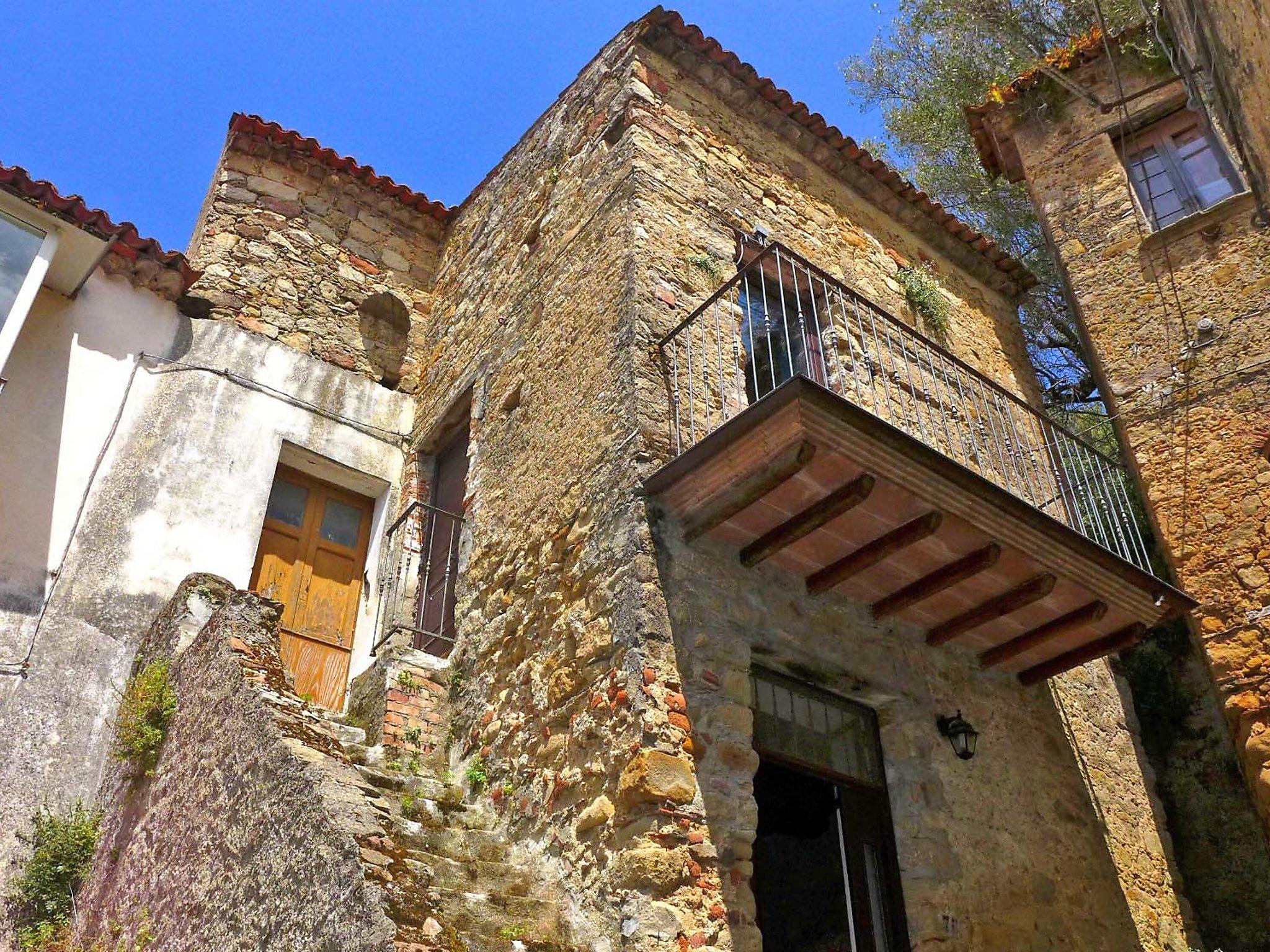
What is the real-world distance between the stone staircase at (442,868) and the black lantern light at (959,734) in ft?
8.89

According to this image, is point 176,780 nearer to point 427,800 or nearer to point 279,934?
point 427,800

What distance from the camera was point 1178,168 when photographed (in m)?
8.70

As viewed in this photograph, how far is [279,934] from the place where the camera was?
3.97m

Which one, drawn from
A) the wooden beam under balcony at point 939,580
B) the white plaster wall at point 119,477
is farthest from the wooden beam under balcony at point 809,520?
the white plaster wall at point 119,477

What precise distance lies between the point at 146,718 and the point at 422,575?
2385 mm

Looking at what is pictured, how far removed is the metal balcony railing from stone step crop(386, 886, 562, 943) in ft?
8.55

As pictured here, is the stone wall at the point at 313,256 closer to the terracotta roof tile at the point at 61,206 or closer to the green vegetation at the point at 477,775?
the terracotta roof tile at the point at 61,206

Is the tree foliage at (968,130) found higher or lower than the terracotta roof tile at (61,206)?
higher

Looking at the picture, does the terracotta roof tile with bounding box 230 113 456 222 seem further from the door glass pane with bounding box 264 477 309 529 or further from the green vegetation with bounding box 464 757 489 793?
the green vegetation with bounding box 464 757 489 793

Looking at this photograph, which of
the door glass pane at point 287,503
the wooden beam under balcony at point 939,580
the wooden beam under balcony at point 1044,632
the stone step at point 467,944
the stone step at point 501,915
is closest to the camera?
the stone step at point 467,944

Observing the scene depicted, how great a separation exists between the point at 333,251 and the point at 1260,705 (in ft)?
28.6

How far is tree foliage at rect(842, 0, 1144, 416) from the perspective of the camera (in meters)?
11.7

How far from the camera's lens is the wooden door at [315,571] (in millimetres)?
8047

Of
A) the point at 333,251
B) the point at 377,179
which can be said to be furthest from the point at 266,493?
the point at 377,179
